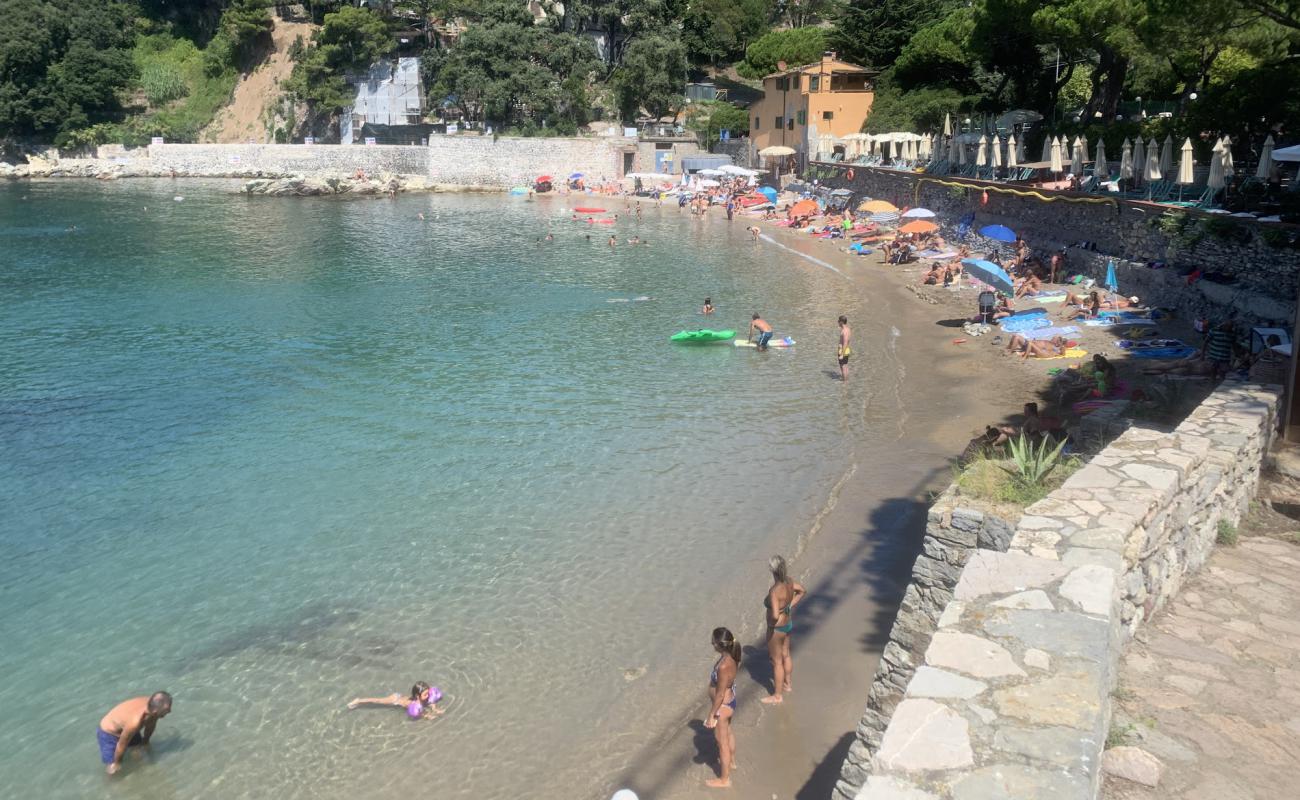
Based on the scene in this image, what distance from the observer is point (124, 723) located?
8.45 metres

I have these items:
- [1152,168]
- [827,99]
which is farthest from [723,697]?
[827,99]

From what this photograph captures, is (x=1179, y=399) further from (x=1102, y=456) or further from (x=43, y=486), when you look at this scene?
(x=43, y=486)

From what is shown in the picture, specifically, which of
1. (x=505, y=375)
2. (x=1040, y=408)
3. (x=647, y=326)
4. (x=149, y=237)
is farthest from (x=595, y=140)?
(x=1040, y=408)

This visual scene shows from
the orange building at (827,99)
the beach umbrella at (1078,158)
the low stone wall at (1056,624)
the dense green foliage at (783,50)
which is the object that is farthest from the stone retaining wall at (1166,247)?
the dense green foliage at (783,50)

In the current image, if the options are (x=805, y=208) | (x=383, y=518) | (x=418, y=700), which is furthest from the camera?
(x=805, y=208)

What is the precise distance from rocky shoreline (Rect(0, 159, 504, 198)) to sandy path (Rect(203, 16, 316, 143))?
623 centimetres

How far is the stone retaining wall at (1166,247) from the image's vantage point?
62.2 ft

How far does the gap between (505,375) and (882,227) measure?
23746 millimetres

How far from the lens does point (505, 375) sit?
21.2 metres

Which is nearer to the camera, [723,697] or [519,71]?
[723,697]

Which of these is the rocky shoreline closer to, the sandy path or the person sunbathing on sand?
the sandy path

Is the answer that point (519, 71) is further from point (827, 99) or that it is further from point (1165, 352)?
point (1165, 352)

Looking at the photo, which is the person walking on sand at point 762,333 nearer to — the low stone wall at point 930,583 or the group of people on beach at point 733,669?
the group of people on beach at point 733,669

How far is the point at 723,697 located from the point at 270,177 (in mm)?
71151
